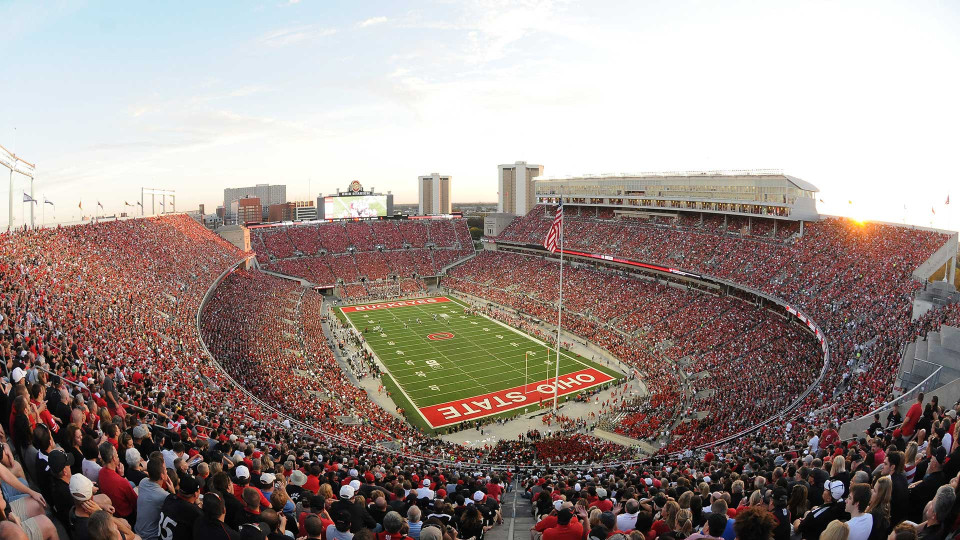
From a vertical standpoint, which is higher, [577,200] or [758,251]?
[577,200]

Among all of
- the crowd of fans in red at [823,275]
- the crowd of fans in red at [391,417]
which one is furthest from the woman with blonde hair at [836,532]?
the crowd of fans in red at [823,275]

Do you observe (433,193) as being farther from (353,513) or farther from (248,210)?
(353,513)

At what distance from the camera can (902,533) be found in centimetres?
355

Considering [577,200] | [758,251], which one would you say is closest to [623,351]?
[758,251]

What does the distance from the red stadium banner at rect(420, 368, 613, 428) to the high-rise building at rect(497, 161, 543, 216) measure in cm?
12559

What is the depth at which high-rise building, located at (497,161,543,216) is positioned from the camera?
542ft

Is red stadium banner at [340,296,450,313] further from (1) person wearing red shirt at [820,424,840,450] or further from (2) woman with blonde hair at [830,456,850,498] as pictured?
(2) woman with blonde hair at [830,456,850,498]

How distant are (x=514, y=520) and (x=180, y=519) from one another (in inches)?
289

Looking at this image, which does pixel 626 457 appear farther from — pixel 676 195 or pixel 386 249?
pixel 386 249

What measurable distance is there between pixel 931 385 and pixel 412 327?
1408 inches

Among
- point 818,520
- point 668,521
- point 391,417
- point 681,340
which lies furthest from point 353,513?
point 681,340

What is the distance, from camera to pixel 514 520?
10383 millimetres

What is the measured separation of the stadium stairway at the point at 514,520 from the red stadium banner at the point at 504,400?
14.4m

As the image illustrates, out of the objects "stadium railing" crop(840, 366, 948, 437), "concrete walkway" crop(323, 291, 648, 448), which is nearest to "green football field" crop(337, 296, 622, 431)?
"concrete walkway" crop(323, 291, 648, 448)
